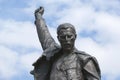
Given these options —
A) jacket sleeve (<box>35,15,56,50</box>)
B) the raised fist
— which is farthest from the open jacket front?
the raised fist

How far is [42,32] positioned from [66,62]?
175 centimetres

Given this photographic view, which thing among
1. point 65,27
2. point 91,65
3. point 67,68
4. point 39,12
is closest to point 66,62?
point 67,68

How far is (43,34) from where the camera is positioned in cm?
1394

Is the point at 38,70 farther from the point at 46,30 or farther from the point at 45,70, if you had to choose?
the point at 46,30

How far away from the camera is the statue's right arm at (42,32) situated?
1355 centimetres

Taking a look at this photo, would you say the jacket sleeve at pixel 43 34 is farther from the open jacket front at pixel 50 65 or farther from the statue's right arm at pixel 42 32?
the open jacket front at pixel 50 65

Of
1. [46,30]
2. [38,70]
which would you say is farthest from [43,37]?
[38,70]

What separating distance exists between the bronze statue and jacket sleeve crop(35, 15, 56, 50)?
0.46 m

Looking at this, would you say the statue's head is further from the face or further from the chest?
the chest

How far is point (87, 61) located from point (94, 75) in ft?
1.18

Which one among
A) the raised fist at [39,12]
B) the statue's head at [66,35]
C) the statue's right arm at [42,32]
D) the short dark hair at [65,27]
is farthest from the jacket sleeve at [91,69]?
the raised fist at [39,12]

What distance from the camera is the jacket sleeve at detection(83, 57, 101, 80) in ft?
40.5

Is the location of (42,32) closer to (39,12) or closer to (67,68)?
(39,12)

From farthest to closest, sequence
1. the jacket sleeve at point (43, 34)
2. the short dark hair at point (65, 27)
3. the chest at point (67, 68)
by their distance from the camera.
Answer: the jacket sleeve at point (43, 34) → the short dark hair at point (65, 27) → the chest at point (67, 68)
